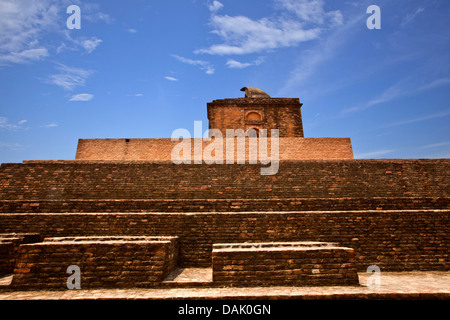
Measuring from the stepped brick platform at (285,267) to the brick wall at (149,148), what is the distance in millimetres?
8898

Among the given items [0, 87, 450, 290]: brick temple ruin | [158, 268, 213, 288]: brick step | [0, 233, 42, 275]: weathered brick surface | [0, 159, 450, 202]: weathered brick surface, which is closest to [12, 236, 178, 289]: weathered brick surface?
[0, 87, 450, 290]: brick temple ruin

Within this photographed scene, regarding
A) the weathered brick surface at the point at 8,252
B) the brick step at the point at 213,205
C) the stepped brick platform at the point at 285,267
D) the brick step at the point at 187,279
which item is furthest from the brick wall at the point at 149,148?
the stepped brick platform at the point at 285,267

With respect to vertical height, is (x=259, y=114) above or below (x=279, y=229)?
above

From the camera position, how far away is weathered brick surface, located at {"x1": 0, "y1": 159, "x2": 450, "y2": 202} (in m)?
7.89

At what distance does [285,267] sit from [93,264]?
3.25 meters

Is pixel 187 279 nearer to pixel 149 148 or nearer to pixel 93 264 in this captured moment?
pixel 93 264

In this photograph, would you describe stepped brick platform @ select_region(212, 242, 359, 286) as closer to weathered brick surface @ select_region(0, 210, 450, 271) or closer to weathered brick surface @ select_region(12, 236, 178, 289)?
weathered brick surface @ select_region(12, 236, 178, 289)

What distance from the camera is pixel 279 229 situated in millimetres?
5668

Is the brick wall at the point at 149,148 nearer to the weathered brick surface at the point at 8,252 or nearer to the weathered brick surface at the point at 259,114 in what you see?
the weathered brick surface at the point at 259,114

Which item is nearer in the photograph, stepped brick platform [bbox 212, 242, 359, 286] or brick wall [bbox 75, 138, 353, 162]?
stepped brick platform [bbox 212, 242, 359, 286]

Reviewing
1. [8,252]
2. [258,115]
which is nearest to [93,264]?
[8,252]

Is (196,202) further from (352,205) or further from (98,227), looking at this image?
(352,205)

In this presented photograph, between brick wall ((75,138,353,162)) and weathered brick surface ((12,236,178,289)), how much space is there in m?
8.65

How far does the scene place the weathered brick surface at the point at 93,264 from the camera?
13.0 feet
